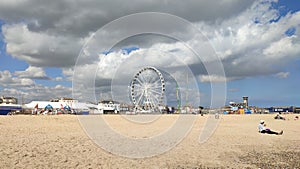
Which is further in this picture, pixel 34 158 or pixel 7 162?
pixel 34 158

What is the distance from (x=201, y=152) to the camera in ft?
32.0

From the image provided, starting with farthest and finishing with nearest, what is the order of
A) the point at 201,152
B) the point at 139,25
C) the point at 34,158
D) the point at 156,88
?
the point at 156,88 → the point at 139,25 → the point at 201,152 → the point at 34,158

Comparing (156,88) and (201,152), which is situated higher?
(156,88)

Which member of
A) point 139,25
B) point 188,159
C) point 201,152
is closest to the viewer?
point 188,159

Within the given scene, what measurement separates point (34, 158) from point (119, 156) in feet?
8.54

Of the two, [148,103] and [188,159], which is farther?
[148,103]

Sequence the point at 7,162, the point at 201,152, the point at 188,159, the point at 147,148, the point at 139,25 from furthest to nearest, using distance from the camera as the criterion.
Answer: the point at 139,25, the point at 147,148, the point at 201,152, the point at 188,159, the point at 7,162

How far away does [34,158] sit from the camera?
7.71 metres

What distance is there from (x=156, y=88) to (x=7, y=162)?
1706 inches

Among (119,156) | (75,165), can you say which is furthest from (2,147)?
(119,156)

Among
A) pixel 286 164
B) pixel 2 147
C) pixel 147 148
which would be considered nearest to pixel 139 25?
pixel 147 148

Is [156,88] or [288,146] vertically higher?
[156,88]

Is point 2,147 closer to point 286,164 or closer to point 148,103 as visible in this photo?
point 286,164

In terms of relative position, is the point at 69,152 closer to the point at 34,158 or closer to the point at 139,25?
the point at 34,158
